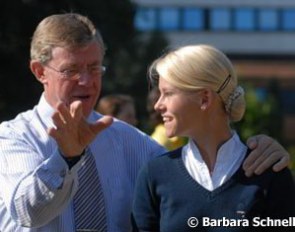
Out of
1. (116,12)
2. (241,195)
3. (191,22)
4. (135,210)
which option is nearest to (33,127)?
(135,210)

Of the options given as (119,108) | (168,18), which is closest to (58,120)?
(119,108)

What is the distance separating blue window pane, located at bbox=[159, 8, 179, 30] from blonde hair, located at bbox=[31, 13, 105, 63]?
53.3 metres

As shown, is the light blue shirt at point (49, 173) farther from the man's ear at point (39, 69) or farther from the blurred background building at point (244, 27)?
the blurred background building at point (244, 27)

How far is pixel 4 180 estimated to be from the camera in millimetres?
3238

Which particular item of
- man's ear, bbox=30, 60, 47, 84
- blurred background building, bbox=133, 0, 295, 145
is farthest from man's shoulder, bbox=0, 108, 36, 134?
blurred background building, bbox=133, 0, 295, 145

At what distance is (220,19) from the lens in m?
58.9

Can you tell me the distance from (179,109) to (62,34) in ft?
1.67

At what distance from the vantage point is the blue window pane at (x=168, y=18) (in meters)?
57.1

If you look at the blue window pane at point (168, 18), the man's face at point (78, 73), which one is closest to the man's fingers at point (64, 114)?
the man's face at point (78, 73)

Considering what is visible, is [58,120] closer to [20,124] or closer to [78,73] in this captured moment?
[78,73]

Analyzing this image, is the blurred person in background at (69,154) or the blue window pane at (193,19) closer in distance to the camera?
the blurred person in background at (69,154)

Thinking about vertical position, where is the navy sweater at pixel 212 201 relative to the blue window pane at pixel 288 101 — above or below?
above

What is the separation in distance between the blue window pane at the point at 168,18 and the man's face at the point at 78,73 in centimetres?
5341

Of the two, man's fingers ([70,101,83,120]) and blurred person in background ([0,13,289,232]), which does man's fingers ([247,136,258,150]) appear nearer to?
blurred person in background ([0,13,289,232])
